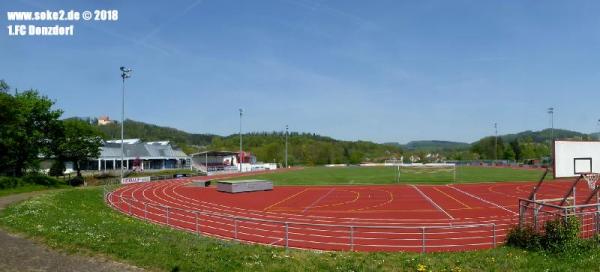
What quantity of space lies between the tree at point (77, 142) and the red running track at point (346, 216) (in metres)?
18.6

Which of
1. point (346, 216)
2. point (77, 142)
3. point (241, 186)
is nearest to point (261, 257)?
point (346, 216)

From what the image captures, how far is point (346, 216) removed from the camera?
88.9ft

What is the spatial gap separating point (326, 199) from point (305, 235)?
1757 cm

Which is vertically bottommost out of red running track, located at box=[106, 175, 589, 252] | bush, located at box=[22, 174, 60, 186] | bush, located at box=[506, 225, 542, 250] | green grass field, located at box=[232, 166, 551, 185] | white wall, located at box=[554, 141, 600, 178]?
green grass field, located at box=[232, 166, 551, 185]

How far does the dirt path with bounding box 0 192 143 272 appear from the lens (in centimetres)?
1155

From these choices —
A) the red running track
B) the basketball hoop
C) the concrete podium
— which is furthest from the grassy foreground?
the concrete podium

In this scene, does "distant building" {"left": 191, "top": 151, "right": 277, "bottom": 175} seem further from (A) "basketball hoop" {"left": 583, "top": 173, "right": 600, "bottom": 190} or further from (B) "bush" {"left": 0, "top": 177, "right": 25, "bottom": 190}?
(A) "basketball hoop" {"left": 583, "top": 173, "right": 600, "bottom": 190}

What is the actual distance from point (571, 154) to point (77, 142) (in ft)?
190

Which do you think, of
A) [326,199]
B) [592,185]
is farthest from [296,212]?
[592,185]

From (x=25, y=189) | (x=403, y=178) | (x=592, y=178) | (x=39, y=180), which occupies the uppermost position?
(x=592, y=178)

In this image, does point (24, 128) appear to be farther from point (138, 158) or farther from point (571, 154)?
point (571, 154)

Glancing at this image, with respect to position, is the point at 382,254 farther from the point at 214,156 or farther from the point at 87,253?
the point at 214,156

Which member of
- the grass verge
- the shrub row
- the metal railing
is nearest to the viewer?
the metal railing

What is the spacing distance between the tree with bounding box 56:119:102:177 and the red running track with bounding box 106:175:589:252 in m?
18.6
